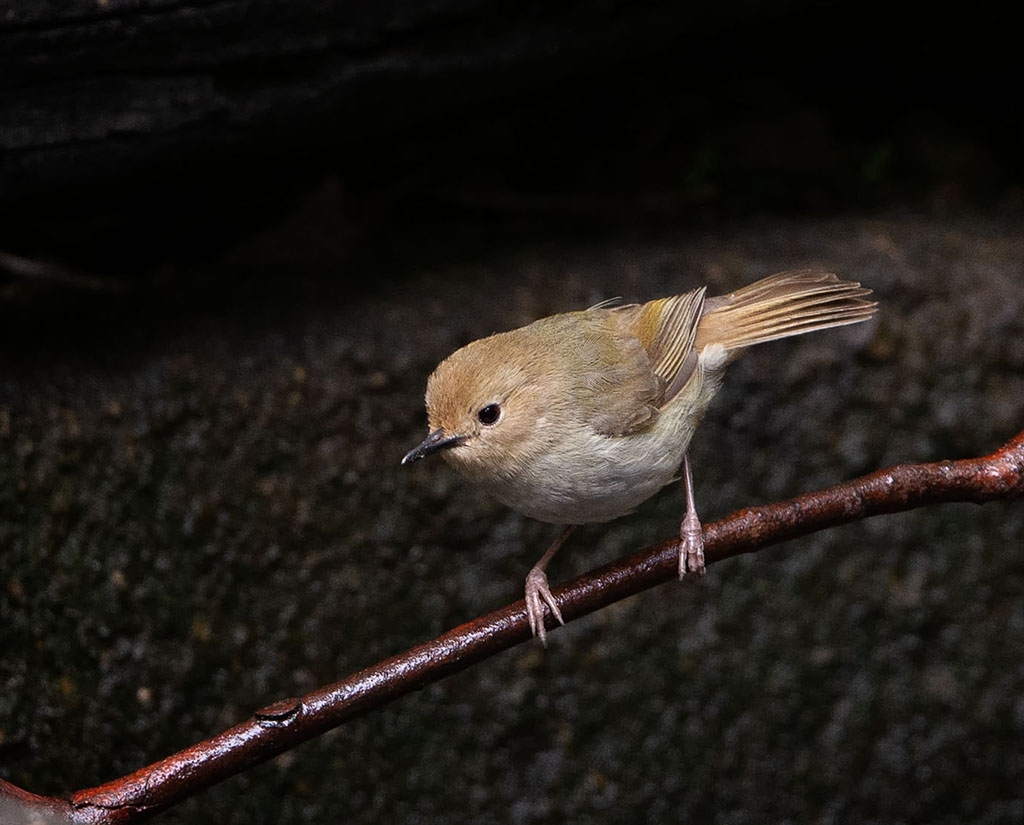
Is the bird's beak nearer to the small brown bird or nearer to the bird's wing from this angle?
the small brown bird

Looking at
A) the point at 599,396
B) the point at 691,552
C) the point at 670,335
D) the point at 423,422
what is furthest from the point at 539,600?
the point at 423,422

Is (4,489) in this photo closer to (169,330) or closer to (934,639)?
(169,330)

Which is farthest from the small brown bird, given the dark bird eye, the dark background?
the dark background

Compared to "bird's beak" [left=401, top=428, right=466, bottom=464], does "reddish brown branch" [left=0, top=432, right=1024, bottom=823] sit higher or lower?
lower

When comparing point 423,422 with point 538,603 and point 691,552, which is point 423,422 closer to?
point 538,603

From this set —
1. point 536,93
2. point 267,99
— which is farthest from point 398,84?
point 536,93

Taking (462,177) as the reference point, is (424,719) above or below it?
below
